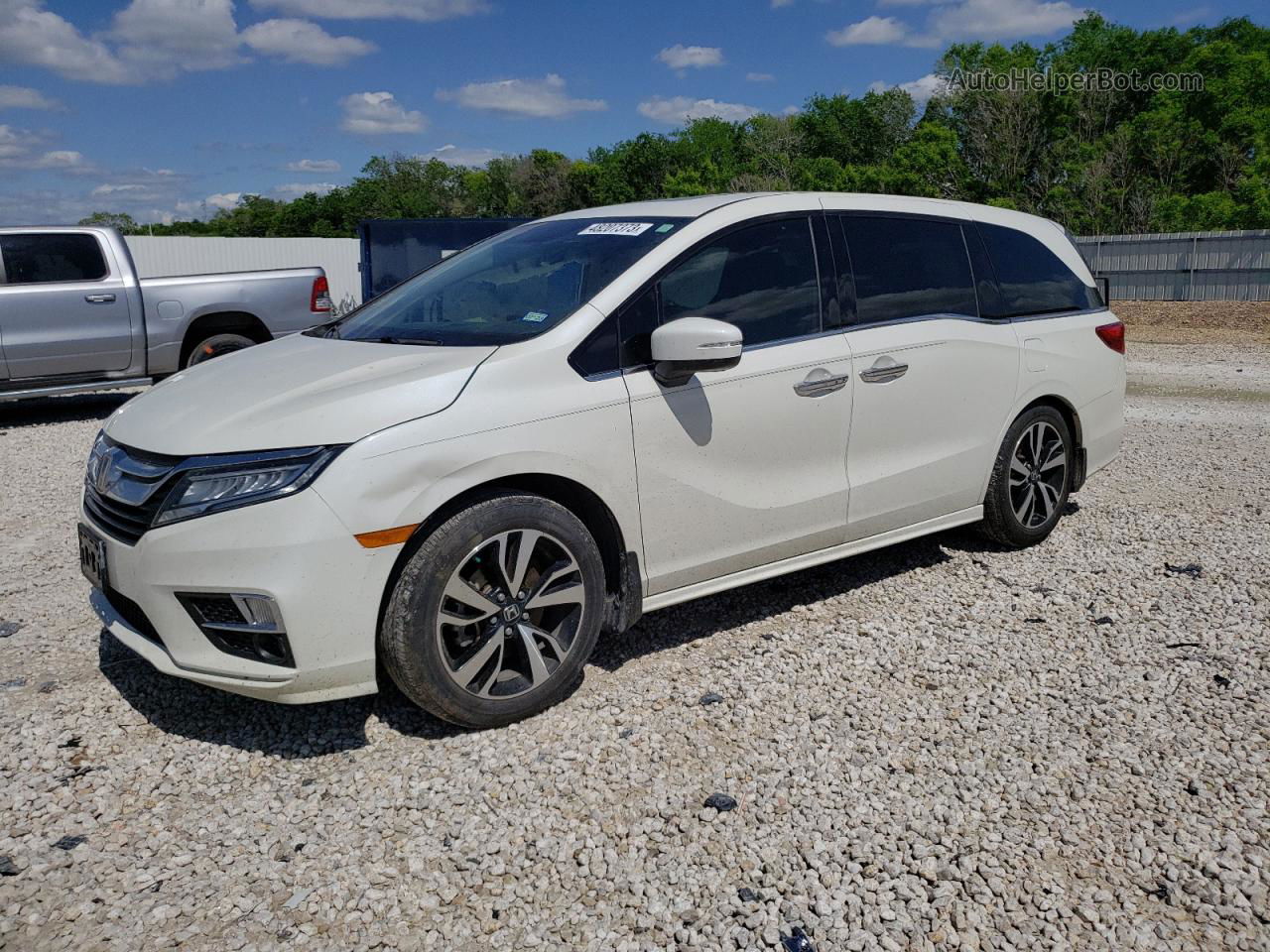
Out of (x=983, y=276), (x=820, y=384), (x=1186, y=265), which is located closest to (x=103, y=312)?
(x=820, y=384)

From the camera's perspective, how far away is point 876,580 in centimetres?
515

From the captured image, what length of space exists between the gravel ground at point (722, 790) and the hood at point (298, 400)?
3.66 feet

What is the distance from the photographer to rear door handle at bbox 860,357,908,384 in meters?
4.40

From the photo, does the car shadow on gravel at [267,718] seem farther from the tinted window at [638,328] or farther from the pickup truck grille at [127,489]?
the tinted window at [638,328]

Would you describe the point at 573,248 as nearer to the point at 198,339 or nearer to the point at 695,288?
the point at 695,288

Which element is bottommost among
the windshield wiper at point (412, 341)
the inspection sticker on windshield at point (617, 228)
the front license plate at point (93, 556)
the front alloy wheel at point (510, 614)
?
the front alloy wheel at point (510, 614)

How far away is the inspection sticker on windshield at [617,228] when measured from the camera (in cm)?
413

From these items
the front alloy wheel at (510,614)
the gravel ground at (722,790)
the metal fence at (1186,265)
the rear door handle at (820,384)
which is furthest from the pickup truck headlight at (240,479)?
the metal fence at (1186,265)

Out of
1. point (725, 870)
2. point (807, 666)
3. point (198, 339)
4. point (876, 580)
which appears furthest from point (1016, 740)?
point (198, 339)

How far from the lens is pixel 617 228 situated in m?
4.23

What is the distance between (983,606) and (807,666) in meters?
1.15

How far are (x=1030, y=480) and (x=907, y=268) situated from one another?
4.64ft

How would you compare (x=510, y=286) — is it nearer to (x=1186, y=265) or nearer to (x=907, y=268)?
(x=907, y=268)

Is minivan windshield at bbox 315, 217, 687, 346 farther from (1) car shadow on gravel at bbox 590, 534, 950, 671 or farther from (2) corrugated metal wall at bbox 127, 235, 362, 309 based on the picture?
(2) corrugated metal wall at bbox 127, 235, 362, 309
